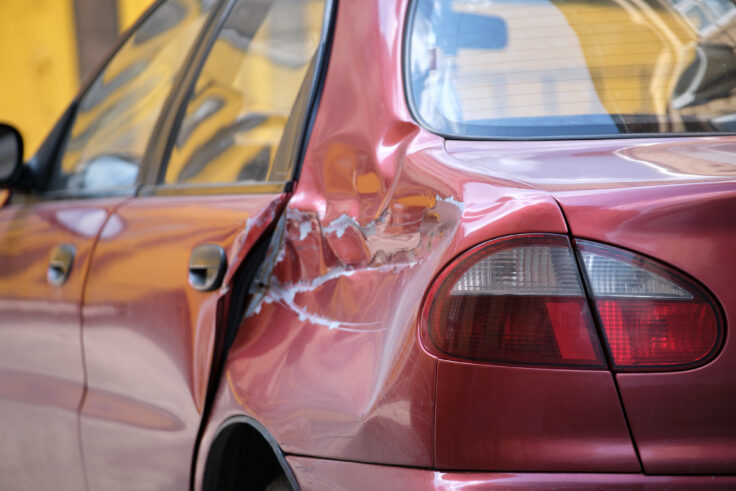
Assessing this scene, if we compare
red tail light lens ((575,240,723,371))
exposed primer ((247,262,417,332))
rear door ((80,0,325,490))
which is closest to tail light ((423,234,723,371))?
red tail light lens ((575,240,723,371))

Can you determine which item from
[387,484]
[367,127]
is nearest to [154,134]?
[367,127]

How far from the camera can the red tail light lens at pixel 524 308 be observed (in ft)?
4.93

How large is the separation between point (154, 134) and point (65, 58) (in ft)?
25.3

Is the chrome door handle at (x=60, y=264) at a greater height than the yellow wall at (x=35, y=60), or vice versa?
the chrome door handle at (x=60, y=264)

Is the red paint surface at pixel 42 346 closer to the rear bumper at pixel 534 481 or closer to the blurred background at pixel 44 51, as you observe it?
the rear bumper at pixel 534 481

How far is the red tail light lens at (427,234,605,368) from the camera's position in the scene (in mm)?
1503

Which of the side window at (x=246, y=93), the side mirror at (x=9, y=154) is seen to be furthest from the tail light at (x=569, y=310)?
the side mirror at (x=9, y=154)

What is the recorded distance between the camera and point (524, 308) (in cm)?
152

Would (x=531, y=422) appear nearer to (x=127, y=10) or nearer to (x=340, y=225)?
(x=340, y=225)

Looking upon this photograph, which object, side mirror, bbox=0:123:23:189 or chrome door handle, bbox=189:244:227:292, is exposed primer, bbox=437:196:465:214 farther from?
side mirror, bbox=0:123:23:189

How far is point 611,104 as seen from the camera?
1947mm

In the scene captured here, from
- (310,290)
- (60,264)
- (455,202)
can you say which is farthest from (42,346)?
(455,202)

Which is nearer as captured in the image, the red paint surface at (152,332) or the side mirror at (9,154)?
the red paint surface at (152,332)

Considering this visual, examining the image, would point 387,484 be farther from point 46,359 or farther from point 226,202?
point 46,359
